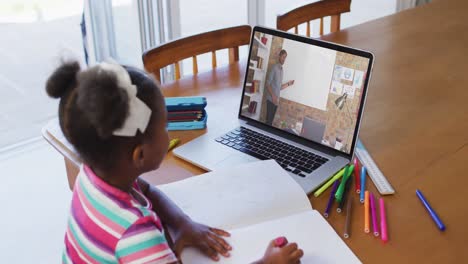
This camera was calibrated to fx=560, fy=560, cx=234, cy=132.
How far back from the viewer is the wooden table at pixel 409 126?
3.23 feet

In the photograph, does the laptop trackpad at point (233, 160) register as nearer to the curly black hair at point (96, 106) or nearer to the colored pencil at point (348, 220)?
the colored pencil at point (348, 220)

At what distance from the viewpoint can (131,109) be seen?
76 cm

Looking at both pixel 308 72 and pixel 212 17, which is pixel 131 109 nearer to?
pixel 308 72

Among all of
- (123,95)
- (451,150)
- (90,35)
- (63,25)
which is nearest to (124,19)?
(90,35)

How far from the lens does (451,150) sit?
1.26 m

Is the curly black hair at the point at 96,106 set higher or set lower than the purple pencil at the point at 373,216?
higher

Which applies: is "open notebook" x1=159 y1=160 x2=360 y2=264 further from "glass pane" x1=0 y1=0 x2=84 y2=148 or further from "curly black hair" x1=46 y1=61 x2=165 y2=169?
"glass pane" x1=0 y1=0 x2=84 y2=148

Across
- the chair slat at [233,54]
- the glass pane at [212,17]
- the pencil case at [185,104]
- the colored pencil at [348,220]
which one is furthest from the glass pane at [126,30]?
the colored pencil at [348,220]

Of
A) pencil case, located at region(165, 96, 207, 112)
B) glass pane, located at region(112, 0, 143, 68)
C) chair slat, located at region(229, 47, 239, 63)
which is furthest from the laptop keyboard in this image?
glass pane, located at region(112, 0, 143, 68)

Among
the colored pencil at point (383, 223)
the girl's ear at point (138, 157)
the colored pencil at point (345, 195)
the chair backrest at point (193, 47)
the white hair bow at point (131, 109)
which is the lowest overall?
the colored pencil at point (383, 223)

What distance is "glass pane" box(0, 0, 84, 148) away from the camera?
8.92 feet

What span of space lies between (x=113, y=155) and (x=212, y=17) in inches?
99.9

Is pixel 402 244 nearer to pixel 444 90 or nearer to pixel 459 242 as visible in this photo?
pixel 459 242

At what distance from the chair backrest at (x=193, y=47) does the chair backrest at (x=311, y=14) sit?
179 mm
